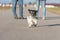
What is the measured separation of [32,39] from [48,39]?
511mm

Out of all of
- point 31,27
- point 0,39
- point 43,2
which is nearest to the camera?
point 0,39

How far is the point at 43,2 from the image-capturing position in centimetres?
1959

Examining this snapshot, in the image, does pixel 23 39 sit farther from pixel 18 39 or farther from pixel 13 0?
pixel 13 0

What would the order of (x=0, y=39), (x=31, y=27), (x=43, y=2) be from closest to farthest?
(x=0, y=39)
(x=31, y=27)
(x=43, y=2)

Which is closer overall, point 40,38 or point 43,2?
point 40,38

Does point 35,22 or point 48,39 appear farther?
point 35,22

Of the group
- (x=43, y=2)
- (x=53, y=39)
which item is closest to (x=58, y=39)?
(x=53, y=39)

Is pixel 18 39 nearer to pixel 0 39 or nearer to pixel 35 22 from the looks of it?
pixel 0 39

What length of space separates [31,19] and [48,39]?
A: 15.1 ft

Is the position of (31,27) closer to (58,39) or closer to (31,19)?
(31,19)

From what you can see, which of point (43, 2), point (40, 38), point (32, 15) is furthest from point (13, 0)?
point (40, 38)

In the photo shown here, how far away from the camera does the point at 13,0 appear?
804 inches

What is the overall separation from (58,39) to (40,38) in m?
0.69

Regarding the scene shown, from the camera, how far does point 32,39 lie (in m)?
8.88
